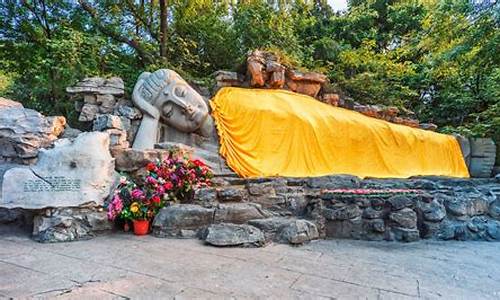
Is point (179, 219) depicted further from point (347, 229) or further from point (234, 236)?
point (347, 229)

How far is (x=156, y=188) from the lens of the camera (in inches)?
116

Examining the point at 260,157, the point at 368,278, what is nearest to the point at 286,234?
the point at 368,278

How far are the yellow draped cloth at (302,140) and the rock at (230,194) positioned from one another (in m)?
1.09

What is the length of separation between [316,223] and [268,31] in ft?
17.2

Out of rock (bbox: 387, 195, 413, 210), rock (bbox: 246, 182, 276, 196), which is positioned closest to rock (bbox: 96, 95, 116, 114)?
rock (bbox: 246, 182, 276, 196)

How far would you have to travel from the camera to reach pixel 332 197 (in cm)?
300

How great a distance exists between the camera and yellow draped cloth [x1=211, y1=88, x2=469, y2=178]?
464 cm

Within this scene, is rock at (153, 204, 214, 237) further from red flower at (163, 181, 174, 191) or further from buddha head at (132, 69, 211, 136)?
buddha head at (132, 69, 211, 136)

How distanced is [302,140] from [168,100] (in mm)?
2031

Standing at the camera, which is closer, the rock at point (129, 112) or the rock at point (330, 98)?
the rock at point (129, 112)

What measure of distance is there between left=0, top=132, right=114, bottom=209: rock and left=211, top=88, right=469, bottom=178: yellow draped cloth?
1.92 metres

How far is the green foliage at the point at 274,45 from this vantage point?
531cm

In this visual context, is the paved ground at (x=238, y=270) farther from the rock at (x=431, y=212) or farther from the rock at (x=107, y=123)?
the rock at (x=107, y=123)

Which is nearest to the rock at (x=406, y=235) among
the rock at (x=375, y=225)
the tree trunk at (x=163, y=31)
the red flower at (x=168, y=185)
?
the rock at (x=375, y=225)
